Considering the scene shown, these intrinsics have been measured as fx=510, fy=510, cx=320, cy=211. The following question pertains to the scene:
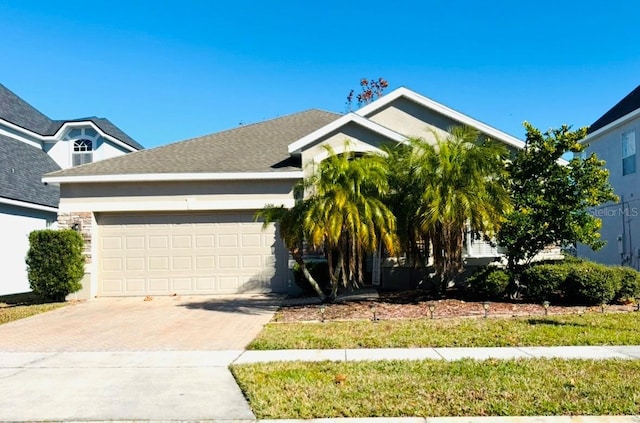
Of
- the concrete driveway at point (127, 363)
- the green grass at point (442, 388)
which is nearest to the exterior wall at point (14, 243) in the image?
the concrete driveway at point (127, 363)

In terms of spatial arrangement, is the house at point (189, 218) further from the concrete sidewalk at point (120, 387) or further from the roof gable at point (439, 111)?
the concrete sidewalk at point (120, 387)

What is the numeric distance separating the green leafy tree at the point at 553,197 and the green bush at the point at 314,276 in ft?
15.7

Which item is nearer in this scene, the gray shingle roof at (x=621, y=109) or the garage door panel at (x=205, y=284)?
the garage door panel at (x=205, y=284)

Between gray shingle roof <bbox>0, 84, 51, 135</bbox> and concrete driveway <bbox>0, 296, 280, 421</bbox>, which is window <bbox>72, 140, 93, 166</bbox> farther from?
concrete driveway <bbox>0, 296, 280, 421</bbox>

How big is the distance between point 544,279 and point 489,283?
121 cm

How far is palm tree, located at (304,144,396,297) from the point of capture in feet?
35.6

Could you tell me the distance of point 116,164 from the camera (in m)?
16.0

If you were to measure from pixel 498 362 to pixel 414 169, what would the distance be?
5789 mm

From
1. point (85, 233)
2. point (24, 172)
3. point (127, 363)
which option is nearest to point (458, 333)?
point (127, 363)

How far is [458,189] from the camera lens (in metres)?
11.3

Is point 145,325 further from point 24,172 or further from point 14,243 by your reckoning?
point 24,172

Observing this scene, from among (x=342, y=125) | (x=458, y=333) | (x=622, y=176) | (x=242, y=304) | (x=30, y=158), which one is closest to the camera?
(x=458, y=333)

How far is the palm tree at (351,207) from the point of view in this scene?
1084 cm

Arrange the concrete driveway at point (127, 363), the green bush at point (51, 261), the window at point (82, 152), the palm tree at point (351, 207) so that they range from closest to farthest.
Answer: the concrete driveway at point (127, 363) → the palm tree at point (351, 207) → the green bush at point (51, 261) → the window at point (82, 152)
